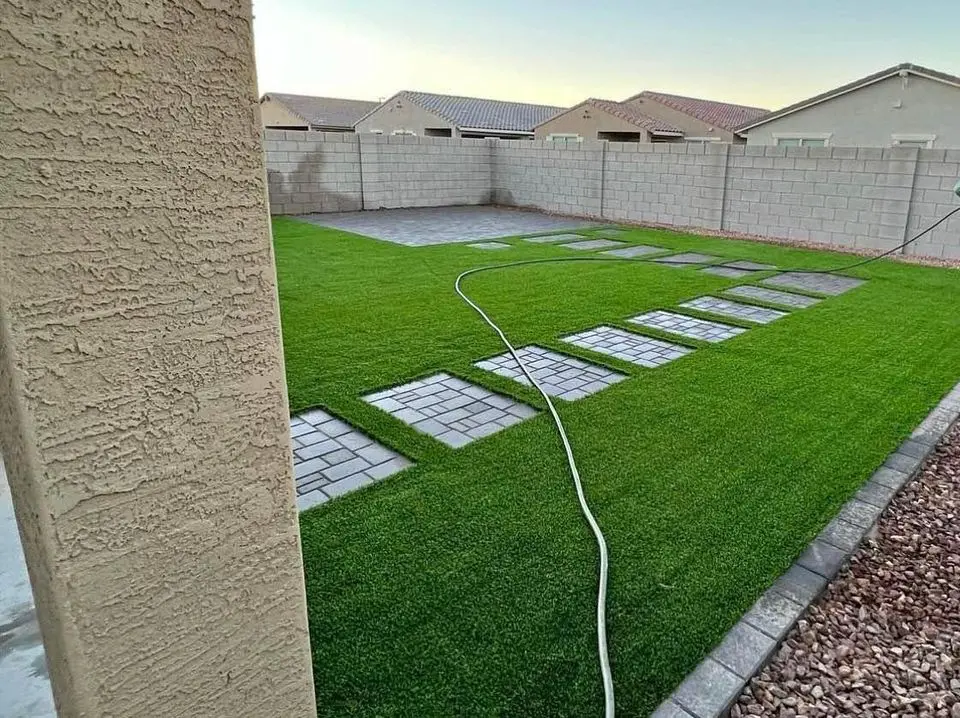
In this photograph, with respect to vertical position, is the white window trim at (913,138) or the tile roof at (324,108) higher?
the tile roof at (324,108)

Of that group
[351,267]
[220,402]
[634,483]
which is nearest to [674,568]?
[634,483]

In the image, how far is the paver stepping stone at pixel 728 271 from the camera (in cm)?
759

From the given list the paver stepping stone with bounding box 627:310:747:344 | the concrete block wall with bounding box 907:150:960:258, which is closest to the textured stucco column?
the paver stepping stone with bounding box 627:310:747:344

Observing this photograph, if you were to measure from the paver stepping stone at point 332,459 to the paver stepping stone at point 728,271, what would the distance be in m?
5.78

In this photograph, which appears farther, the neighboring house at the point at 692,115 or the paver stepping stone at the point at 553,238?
the neighboring house at the point at 692,115

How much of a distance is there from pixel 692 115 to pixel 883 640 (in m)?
28.6

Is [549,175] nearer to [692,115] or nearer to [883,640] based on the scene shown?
[883,640]

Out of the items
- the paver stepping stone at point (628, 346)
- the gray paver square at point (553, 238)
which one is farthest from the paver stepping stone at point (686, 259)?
the paver stepping stone at point (628, 346)

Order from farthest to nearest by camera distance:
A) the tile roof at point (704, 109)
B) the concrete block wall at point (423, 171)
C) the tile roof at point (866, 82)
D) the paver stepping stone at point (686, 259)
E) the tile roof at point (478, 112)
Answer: the tile roof at point (478, 112) < the tile roof at point (704, 109) < the tile roof at point (866, 82) < the concrete block wall at point (423, 171) < the paver stepping stone at point (686, 259)

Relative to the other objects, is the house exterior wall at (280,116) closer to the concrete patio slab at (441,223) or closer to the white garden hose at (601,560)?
the concrete patio slab at (441,223)

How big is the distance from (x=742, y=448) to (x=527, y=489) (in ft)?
3.86

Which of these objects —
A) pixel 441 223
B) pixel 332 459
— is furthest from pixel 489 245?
pixel 332 459

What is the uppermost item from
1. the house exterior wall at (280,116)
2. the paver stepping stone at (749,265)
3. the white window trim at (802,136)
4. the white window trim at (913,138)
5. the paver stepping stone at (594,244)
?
the house exterior wall at (280,116)

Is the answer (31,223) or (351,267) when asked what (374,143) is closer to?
(351,267)
